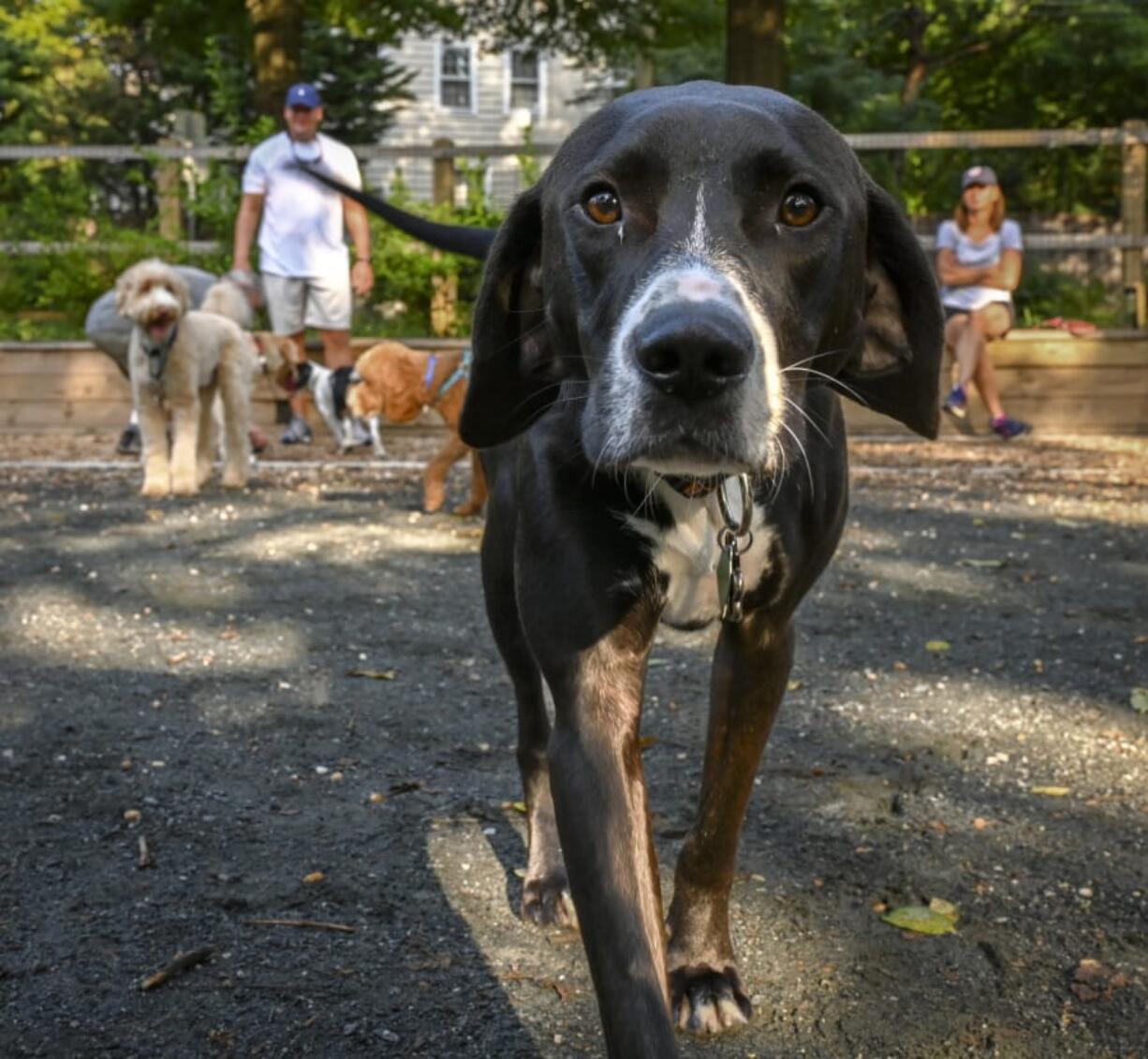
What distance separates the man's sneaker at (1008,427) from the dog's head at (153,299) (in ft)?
19.5

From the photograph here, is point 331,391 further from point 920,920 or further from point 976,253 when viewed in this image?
point 920,920

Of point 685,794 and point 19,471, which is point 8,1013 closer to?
point 685,794

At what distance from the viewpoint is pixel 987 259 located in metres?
11.2

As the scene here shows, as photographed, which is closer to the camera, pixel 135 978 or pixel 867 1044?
pixel 867 1044

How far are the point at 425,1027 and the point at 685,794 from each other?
1.33 metres

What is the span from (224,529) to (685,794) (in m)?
4.31

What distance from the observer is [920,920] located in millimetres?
2980

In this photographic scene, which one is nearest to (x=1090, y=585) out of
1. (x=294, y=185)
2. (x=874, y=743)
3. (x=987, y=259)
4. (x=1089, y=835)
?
(x=874, y=743)

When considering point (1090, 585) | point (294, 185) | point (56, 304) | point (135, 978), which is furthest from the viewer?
point (56, 304)

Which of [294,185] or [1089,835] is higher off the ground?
[294,185]

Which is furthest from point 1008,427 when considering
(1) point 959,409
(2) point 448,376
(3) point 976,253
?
(2) point 448,376

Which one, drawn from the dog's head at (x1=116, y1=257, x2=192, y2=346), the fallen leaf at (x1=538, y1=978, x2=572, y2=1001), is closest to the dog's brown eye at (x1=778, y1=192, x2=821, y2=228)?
the fallen leaf at (x1=538, y1=978, x2=572, y2=1001)

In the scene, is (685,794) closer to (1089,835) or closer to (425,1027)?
(1089,835)

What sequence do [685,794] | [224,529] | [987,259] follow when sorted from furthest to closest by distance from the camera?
[987,259] < [224,529] < [685,794]
